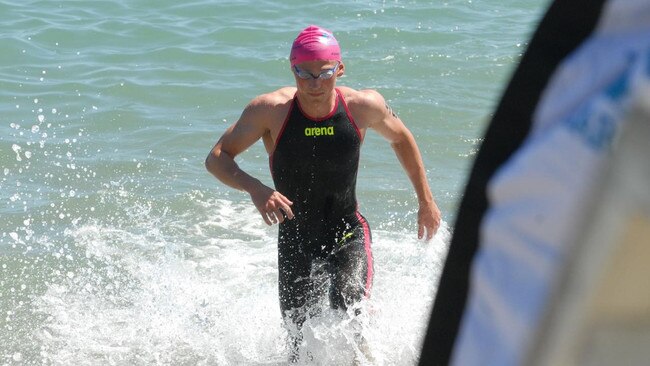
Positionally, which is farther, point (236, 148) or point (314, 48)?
point (236, 148)

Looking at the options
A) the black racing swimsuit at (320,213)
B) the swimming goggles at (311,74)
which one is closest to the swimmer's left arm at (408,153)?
the black racing swimsuit at (320,213)

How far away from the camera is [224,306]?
716 cm

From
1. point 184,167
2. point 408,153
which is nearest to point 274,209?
point 408,153

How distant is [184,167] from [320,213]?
404 cm

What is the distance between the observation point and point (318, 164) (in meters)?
5.66

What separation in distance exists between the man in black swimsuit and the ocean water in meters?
0.22

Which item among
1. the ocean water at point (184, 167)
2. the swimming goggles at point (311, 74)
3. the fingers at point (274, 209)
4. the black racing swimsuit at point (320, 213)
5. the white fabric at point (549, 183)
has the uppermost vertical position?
the white fabric at point (549, 183)

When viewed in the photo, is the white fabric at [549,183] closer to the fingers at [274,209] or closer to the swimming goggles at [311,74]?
the fingers at [274,209]

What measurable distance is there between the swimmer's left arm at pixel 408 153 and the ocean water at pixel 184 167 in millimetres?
241

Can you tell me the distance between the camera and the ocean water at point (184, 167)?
A: 6.75 metres

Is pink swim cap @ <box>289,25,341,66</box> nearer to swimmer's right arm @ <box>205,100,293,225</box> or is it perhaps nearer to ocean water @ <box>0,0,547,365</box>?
swimmer's right arm @ <box>205,100,293,225</box>

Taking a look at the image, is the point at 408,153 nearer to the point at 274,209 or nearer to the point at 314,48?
the point at 314,48

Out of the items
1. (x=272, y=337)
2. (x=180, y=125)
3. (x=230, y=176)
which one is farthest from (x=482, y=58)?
(x=230, y=176)

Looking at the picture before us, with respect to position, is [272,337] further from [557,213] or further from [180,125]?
[557,213]
